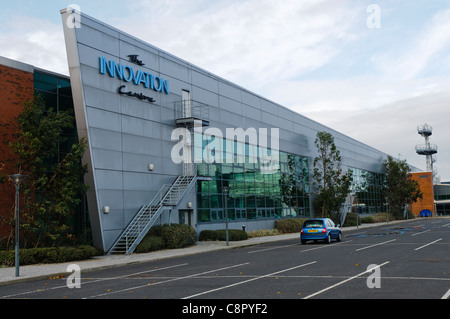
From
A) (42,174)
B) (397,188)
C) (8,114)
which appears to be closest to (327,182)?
(397,188)

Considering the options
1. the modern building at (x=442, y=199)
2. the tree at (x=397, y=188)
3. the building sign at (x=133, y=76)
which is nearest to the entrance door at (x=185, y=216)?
the building sign at (x=133, y=76)

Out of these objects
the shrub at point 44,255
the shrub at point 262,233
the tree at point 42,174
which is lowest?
the shrub at point 262,233

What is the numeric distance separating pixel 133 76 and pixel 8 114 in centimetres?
802

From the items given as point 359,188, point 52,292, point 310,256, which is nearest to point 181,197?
point 310,256

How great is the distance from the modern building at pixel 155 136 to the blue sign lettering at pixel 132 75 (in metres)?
0.06

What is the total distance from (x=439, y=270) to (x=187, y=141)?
70.7 feet

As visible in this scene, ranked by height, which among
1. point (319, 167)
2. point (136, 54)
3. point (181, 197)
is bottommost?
point (181, 197)

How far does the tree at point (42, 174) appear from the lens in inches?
844

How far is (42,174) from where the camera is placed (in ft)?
72.2

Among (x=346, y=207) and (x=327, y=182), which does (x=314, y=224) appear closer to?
(x=327, y=182)

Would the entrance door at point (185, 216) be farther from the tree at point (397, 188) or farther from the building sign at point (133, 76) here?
the tree at point (397, 188)

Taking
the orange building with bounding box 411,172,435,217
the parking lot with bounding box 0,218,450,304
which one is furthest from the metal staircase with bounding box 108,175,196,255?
the orange building with bounding box 411,172,435,217

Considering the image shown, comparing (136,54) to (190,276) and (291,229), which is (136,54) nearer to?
(190,276)

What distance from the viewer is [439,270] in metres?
14.1
